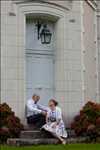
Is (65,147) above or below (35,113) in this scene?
below

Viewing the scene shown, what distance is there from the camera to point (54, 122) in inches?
738

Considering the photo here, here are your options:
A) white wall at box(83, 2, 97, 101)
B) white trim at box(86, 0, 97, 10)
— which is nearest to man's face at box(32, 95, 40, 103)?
white wall at box(83, 2, 97, 101)

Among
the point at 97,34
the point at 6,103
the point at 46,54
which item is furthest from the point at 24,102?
the point at 97,34

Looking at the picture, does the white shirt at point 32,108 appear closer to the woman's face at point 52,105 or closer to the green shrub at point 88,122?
the woman's face at point 52,105

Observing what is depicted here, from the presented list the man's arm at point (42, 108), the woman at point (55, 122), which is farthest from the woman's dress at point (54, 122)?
the man's arm at point (42, 108)

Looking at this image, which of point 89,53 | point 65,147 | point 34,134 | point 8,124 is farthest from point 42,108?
point 89,53

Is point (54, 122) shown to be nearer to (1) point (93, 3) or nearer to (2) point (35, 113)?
(2) point (35, 113)

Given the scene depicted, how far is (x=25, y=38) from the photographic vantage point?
20594 mm

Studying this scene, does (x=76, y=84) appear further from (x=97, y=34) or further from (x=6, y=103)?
(x=97, y=34)

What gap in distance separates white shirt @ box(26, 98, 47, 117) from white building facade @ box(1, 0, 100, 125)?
0.20 metres

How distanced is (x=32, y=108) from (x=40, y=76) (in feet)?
5.57

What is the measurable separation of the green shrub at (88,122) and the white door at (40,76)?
1.54m

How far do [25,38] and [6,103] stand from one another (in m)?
2.32

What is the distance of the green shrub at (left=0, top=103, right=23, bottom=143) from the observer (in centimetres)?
1838
